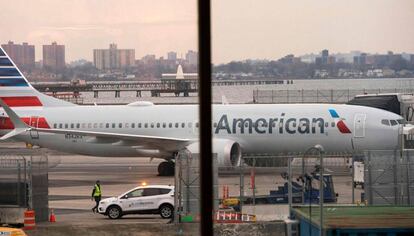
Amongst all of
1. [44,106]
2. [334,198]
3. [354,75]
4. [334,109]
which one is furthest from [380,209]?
[354,75]

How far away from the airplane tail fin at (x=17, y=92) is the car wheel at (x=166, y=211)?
810cm

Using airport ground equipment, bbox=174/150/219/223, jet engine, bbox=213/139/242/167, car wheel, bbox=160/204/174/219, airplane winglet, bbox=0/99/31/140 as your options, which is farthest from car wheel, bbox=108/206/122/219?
airplane winglet, bbox=0/99/31/140

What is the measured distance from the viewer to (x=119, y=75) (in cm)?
5006

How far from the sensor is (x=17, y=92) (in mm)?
21125

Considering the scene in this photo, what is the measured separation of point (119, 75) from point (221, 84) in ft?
25.0

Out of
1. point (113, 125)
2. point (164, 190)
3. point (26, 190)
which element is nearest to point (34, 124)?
point (113, 125)

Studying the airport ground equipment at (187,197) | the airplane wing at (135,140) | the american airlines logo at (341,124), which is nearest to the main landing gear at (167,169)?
the airplane wing at (135,140)

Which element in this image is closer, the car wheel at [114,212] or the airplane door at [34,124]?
the car wheel at [114,212]

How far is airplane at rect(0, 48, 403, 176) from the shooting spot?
16.9 m

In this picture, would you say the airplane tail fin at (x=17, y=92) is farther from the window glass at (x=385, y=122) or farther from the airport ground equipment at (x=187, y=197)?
the airport ground equipment at (x=187, y=197)

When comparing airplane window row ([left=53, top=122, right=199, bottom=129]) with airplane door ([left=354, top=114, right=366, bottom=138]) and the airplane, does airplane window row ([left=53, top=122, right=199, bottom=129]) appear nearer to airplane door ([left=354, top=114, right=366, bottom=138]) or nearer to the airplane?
the airplane

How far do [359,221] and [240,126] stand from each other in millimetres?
10842

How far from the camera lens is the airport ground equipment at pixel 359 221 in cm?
639

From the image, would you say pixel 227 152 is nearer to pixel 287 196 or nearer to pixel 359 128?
pixel 359 128
